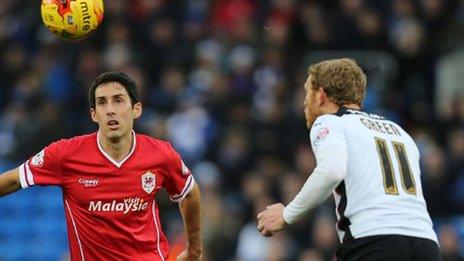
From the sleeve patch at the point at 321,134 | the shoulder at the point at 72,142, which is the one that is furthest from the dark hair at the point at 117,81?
the sleeve patch at the point at 321,134

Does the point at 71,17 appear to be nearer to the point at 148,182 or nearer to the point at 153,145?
the point at 153,145

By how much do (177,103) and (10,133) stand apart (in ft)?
7.20

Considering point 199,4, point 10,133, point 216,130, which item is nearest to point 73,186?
point 216,130

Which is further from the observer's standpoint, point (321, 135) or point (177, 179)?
point (177, 179)

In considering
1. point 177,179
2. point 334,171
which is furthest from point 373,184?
point 177,179

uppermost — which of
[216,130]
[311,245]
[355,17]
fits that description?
[355,17]

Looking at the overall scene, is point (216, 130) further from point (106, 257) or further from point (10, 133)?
point (106, 257)

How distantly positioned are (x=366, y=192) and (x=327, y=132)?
0.39 meters

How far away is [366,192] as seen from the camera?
266 inches

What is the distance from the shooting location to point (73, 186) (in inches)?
297

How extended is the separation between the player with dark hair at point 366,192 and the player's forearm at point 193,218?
102 centimetres

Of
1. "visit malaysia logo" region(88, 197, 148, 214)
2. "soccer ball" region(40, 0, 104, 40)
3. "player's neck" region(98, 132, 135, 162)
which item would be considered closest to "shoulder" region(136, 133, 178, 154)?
"player's neck" region(98, 132, 135, 162)

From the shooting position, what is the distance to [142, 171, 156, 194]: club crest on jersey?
7.63m

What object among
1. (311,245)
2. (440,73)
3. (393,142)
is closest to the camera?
(393,142)
